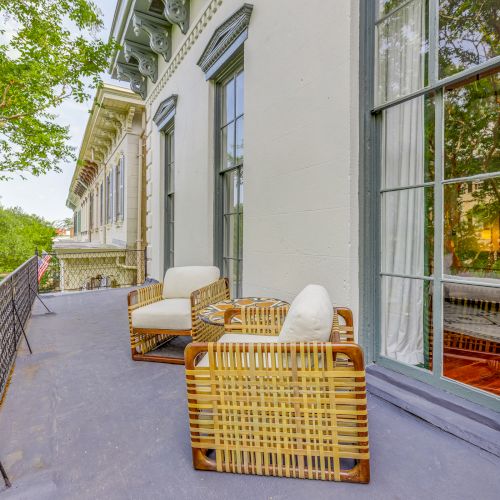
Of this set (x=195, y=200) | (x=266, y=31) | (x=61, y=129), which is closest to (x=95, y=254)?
(x=61, y=129)

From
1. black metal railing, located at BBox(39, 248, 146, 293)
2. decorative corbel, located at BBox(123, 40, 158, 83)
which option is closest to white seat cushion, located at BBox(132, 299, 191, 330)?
decorative corbel, located at BBox(123, 40, 158, 83)

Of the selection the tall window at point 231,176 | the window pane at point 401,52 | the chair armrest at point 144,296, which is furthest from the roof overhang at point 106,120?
the window pane at point 401,52

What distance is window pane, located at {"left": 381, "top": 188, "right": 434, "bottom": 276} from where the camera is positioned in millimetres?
1971

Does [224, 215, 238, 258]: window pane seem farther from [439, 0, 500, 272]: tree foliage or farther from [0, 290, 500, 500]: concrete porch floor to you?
[439, 0, 500, 272]: tree foliage

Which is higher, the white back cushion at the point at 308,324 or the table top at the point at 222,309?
the white back cushion at the point at 308,324

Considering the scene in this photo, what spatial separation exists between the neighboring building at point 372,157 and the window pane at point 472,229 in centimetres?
3

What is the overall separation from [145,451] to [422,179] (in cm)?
218

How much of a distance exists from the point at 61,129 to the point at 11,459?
7784 mm

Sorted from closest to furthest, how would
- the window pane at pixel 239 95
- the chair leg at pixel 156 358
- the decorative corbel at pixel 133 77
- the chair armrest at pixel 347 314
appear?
the chair armrest at pixel 347 314 → the chair leg at pixel 156 358 → the window pane at pixel 239 95 → the decorative corbel at pixel 133 77

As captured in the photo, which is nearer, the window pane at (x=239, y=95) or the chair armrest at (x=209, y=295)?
the chair armrest at (x=209, y=295)

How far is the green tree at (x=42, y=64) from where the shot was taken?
597 cm

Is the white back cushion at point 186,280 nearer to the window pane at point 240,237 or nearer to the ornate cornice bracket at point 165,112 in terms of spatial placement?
the window pane at point 240,237

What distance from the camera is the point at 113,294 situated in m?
6.31

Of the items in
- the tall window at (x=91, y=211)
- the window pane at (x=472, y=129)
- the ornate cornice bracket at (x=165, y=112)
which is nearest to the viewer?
the window pane at (x=472, y=129)
